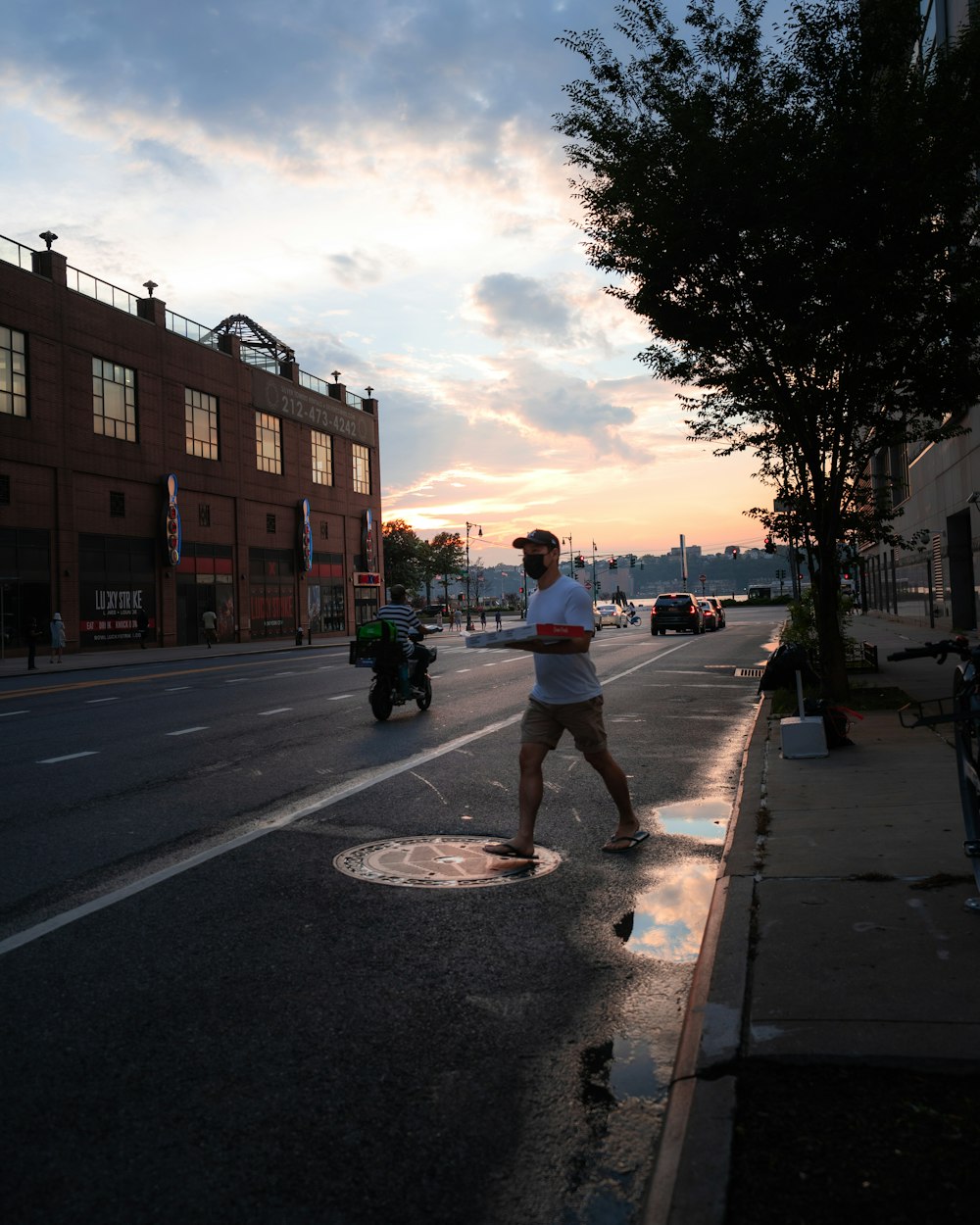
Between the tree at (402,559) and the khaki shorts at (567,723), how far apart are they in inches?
4124

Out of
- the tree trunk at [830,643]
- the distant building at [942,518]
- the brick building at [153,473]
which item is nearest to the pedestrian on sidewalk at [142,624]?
the brick building at [153,473]

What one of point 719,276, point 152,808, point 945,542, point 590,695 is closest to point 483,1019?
point 590,695

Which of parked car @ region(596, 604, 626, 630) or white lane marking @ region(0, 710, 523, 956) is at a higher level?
parked car @ region(596, 604, 626, 630)

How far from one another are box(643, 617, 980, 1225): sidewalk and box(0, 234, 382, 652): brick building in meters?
36.6

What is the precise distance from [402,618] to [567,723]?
799cm

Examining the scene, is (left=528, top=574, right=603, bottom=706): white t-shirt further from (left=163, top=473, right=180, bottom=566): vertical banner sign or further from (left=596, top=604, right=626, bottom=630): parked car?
(left=596, top=604, right=626, bottom=630): parked car

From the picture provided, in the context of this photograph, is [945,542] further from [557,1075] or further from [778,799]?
[557,1075]

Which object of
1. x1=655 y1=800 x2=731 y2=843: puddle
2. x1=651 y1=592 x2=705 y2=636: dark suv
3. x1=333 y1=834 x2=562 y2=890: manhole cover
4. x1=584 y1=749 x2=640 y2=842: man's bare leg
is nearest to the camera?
x1=333 y1=834 x2=562 y2=890: manhole cover

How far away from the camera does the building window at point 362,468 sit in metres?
68.9

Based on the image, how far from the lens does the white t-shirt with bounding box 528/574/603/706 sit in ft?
20.2

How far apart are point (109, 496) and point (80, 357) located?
5.51m

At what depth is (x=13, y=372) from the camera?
37969 mm

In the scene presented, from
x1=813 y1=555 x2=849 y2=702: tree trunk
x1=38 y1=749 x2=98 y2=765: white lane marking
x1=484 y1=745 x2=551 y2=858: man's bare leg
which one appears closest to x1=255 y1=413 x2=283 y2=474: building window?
x1=813 y1=555 x2=849 y2=702: tree trunk

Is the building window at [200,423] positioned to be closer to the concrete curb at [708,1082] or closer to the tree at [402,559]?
the concrete curb at [708,1082]
